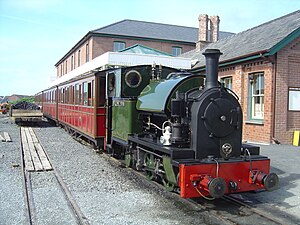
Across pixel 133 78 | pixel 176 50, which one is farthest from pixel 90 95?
pixel 176 50

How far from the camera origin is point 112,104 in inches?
→ 332

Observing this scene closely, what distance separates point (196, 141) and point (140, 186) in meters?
1.90

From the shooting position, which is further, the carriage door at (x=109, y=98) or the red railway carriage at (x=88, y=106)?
the red railway carriage at (x=88, y=106)

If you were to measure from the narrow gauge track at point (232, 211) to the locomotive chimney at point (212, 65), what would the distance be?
6.13 feet

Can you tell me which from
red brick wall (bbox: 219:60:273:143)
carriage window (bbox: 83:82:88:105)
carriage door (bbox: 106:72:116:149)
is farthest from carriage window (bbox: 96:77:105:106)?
red brick wall (bbox: 219:60:273:143)

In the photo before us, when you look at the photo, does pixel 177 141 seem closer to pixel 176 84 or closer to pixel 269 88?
pixel 176 84

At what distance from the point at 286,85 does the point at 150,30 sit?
2618cm

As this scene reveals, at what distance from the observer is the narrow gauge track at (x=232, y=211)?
4605mm

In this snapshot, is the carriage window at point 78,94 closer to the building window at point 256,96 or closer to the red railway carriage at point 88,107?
the red railway carriage at point 88,107

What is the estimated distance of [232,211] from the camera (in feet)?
16.6

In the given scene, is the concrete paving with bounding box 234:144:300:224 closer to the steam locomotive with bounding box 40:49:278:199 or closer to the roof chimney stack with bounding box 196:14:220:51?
the steam locomotive with bounding box 40:49:278:199

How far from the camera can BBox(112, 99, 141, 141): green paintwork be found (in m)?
6.96

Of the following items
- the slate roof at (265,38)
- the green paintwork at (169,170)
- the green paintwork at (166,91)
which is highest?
the slate roof at (265,38)

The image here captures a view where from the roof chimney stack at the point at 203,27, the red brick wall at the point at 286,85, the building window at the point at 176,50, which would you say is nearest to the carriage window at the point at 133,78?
the red brick wall at the point at 286,85
